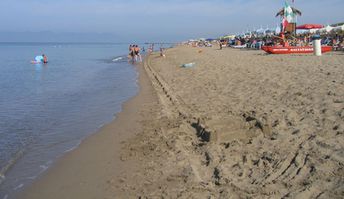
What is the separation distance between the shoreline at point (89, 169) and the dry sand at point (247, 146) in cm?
23

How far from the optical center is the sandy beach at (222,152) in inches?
167

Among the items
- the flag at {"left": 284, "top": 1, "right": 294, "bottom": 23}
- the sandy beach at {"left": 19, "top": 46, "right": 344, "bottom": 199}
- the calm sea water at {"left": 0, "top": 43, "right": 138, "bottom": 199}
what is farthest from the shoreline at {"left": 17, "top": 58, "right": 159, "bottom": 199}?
the flag at {"left": 284, "top": 1, "right": 294, "bottom": 23}

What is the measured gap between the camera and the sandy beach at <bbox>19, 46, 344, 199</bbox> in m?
4.25

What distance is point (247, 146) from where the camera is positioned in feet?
18.1

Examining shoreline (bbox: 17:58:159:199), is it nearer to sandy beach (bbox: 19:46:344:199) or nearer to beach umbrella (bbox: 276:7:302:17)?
sandy beach (bbox: 19:46:344:199)

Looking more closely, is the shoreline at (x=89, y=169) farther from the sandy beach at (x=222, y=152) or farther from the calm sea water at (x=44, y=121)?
the calm sea water at (x=44, y=121)

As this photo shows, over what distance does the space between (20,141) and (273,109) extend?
517 cm

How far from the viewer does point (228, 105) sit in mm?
8477

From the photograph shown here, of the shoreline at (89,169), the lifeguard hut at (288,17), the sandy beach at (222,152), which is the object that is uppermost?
the lifeguard hut at (288,17)

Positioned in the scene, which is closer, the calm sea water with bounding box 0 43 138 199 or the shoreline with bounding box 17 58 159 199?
the shoreline with bounding box 17 58 159 199

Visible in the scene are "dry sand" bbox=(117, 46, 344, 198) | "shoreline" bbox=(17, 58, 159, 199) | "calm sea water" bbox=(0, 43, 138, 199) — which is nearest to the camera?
"dry sand" bbox=(117, 46, 344, 198)

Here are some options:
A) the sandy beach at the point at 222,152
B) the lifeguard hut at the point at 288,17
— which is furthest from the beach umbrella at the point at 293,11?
the sandy beach at the point at 222,152

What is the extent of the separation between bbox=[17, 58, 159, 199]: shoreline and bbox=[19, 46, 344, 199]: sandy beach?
2 cm

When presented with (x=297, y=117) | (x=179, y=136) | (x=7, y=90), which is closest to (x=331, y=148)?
(x=297, y=117)
